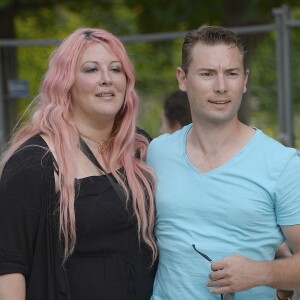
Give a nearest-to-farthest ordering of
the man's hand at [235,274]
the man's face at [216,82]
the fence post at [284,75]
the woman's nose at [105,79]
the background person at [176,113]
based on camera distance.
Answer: the man's hand at [235,274] < the man's face at [216,82] < the woman's nose at [105,79] < the background person at [176,113] < the fence post at [284,75]

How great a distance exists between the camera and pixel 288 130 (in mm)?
6781

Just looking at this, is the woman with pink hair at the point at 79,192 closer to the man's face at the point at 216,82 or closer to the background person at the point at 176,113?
the man's face at the point at 216,82

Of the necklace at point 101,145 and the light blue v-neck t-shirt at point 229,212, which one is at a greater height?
the necklace at point 101,145

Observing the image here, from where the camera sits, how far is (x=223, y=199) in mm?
3180

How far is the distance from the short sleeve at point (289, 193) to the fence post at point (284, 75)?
362cm

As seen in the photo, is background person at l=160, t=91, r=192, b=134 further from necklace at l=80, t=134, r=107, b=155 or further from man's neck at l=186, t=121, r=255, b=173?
man's neck at l=186, t=121, r=255, b=173

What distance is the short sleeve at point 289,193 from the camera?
3113mm

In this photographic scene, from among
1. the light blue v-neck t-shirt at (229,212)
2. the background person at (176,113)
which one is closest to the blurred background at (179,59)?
the background person at (176,113)

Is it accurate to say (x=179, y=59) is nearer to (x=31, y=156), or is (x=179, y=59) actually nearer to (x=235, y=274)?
(x=31, y=156)

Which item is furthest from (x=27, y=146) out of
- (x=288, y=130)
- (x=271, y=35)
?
(x=271, y=35)

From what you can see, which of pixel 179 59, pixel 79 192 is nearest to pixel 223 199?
pixel 79 192

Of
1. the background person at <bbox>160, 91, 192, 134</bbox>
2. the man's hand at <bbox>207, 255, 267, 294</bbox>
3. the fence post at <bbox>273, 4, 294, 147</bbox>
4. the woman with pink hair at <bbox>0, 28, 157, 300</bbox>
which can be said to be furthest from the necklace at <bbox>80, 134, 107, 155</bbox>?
the fence post at <bbox>273, 4, 294, 147</bbox>

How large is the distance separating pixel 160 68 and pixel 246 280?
16.1 feet

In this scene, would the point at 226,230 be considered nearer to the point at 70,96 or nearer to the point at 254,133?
the point at 254,133
